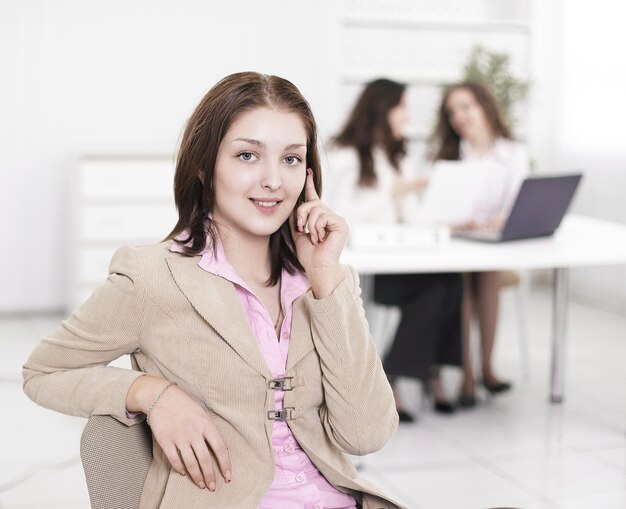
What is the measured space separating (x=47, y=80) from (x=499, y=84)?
2.69m

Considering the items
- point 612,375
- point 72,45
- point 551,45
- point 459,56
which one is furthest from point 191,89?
point 612,375

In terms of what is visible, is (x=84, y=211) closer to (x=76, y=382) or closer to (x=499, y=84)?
(x=499, y=84)

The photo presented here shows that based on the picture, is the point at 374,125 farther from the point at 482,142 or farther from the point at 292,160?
the point at 292,160

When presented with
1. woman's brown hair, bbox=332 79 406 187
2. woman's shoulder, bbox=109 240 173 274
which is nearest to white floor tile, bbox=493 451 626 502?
woman's brown hair, bbox=332 79 406 187

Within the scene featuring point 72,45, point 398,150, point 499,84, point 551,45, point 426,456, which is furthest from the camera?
point 551,45

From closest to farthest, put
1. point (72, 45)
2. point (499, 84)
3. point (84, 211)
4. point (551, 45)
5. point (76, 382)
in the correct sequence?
point (76, 382)
point (84, 211)
point (72, 45)
point (499, 84)
point (551, 45)

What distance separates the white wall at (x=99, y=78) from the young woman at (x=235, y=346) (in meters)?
3.83

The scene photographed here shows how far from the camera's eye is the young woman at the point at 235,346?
1.50m

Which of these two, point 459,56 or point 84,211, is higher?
point 459,56

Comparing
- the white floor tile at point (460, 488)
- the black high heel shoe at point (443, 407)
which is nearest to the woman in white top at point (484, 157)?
the black high heel shoe at point (443, 407)

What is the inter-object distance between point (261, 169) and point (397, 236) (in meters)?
1.81

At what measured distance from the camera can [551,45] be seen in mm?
6418

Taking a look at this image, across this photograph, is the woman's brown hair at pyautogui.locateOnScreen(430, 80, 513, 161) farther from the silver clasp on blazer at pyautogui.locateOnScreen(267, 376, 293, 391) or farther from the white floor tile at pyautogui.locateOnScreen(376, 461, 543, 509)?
the silver clasp on blazer at pyautogui.locateOnScreen(267, 376, 293, 391)

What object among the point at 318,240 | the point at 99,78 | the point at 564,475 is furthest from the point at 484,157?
the point at 318,240
